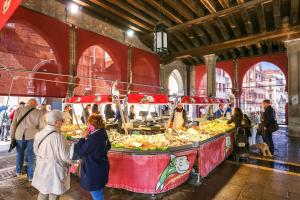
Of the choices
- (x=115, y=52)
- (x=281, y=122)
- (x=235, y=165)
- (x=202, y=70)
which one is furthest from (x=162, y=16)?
(x=281, y=122)

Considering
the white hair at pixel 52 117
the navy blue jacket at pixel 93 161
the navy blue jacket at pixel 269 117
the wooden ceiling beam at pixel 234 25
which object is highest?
the wooden ceiling beam at pixel 234 25

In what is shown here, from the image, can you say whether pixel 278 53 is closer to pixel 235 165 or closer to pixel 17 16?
pixel 235 165

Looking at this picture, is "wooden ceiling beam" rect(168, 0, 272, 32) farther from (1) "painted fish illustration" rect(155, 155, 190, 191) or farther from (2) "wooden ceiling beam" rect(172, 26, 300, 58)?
(1) "painted fish illustration" rect(155, 155, 190, 191)

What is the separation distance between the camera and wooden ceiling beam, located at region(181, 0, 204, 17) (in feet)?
28.8

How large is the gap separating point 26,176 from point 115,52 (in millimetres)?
7595

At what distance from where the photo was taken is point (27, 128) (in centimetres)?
514

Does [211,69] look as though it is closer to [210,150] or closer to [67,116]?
[210,150]

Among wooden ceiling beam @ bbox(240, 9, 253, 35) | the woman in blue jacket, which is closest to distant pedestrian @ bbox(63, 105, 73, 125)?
the woman in blue jacket

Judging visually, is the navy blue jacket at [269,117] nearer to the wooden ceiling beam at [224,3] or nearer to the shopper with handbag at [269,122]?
the shopper with handbag at [269,122]

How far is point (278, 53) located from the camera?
15.2 metres

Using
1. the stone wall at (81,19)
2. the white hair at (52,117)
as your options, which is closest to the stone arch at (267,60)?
the stone wall at (81,19)

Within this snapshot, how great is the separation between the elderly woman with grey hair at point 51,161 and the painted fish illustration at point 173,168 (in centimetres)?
197

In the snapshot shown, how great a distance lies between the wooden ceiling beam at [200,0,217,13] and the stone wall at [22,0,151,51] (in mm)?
4911

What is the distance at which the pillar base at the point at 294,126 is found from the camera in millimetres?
10922
